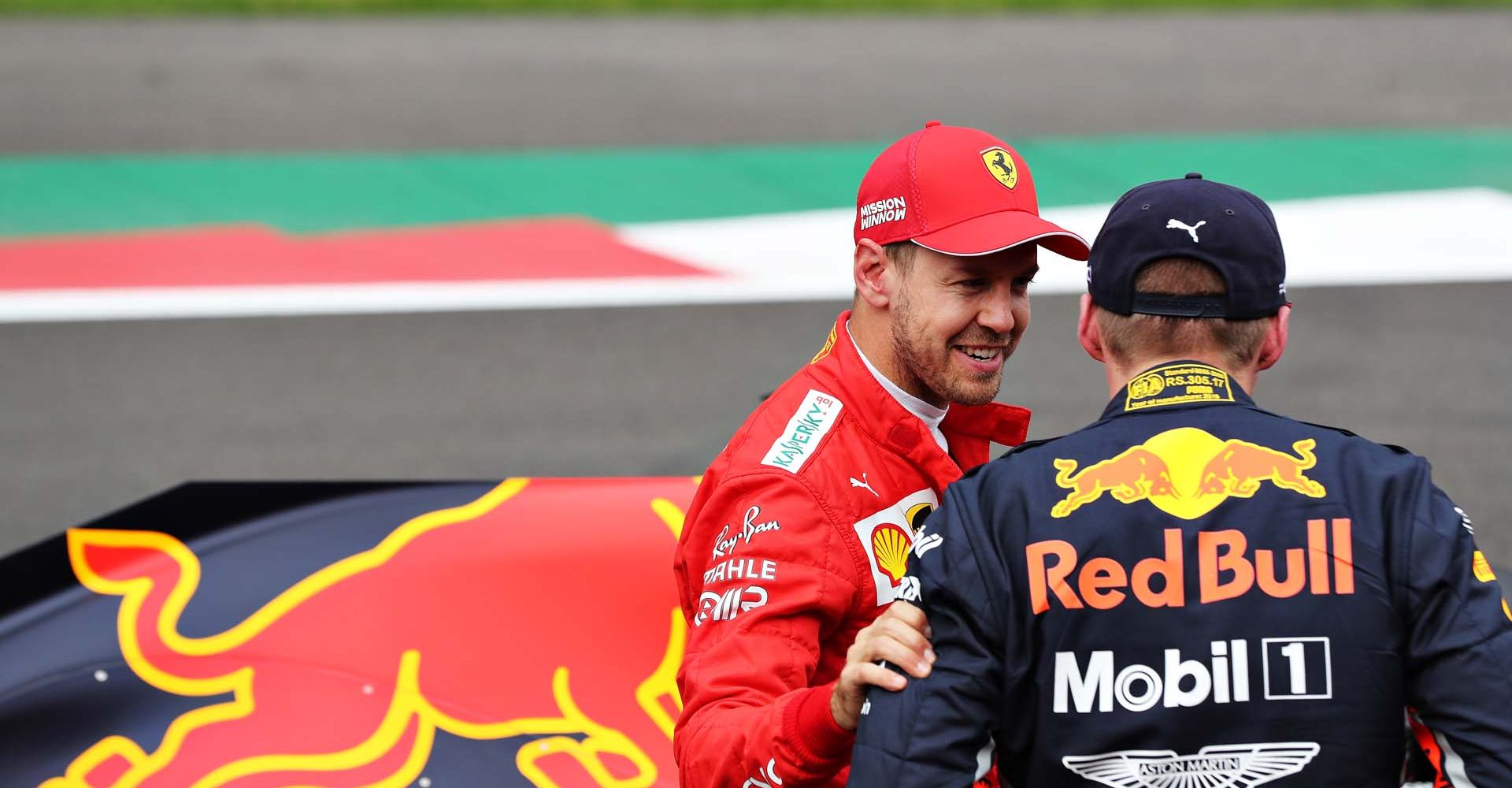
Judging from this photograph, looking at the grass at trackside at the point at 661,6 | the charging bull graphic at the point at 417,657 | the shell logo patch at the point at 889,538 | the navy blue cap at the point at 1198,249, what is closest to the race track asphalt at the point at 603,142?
the grass at trackside at the point at 661,6

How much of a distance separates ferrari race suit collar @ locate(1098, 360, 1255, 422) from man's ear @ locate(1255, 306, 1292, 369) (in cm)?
11

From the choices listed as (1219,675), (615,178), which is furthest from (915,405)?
(615,178)

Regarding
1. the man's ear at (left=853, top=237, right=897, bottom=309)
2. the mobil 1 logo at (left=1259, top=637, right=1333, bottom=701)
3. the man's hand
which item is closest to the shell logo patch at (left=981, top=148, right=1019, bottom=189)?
the man's ear at (left=853, top=237, right=897, bottom=309)

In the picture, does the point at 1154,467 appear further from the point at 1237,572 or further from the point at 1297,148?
the point at 1297,148

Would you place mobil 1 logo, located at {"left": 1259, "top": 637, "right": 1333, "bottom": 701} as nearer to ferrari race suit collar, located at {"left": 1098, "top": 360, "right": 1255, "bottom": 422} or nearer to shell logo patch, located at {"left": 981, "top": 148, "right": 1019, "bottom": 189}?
ferrari race suit collar, located at {"left": 1098, "top": 360, "right": 1255, "bottom": 422}

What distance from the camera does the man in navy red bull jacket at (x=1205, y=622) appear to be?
2049 mm

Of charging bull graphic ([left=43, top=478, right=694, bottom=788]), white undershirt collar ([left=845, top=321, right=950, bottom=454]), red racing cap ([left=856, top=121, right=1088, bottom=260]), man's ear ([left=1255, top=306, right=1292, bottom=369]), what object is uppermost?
red racing cap ([left=856, top=121, right=1088, bottom=260])

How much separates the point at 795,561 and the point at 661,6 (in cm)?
1010

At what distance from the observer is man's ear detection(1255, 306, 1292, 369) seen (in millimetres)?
2297

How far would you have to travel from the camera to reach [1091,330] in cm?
238

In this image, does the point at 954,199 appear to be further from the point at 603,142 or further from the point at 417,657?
the point at 603,142

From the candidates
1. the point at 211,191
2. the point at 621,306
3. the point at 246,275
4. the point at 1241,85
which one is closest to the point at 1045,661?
the point at 621,306

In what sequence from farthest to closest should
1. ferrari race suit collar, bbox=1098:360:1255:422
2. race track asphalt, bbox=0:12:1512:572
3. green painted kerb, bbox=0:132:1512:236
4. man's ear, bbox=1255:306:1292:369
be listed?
green painted kerb, bbox=0:132:1512:236 < race track asphalt, bbox=0:12:1512:572 < man's ear, bbox=1255:306:1292:369 < ferrari race suit collar, bbox=1098:360:1255:422

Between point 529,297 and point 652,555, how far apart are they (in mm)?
4568
